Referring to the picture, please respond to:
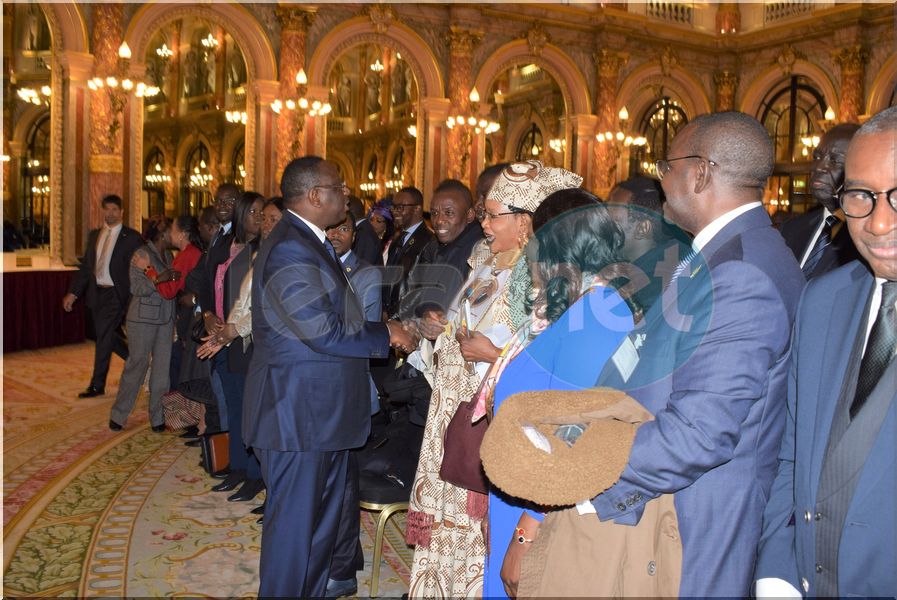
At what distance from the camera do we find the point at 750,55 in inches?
688

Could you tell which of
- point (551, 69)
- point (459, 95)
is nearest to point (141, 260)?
point (459, 95)

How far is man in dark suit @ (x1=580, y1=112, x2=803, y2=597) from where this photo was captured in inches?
58.3

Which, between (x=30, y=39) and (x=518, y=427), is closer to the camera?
(x=518, y=427)

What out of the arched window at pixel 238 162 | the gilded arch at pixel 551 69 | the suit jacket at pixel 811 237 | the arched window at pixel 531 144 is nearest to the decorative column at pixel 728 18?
the gilded arch at pixel 551 69

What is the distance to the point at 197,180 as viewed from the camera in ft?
76.3

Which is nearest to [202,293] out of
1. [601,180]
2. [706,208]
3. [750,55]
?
[706,208]

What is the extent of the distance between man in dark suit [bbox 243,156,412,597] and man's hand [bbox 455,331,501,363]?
0.51m

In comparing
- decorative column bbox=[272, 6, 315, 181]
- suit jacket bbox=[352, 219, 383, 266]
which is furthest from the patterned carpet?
decorative column bbox=[272, 6, 315, 181]

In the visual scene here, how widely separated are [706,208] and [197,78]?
2424 cm

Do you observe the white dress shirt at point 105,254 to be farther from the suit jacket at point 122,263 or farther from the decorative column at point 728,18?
the decorative column at point 728,18

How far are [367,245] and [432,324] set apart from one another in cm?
303

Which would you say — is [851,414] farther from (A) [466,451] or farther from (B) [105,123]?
(B) [105,123]

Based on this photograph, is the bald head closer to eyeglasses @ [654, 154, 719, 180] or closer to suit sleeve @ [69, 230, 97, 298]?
eyeglasses @ [654, 154, 719, 180]

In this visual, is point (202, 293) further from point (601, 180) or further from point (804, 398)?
point (601, 180)
